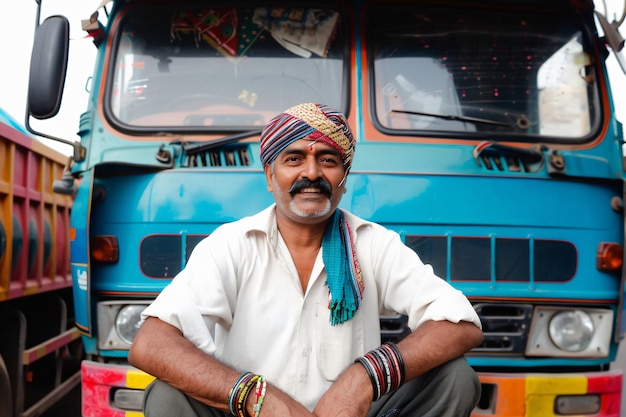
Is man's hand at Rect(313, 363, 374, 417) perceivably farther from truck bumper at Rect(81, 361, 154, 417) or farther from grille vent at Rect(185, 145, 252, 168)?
grille vent at Rect(185, 145, 252, 168)

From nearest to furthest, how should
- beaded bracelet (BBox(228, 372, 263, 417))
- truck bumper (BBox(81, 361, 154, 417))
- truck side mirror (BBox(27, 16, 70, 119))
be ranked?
beaded bracelet (BBox(228, 372, 263, 417))
truck bumper (BBox(81, 361, 154, 417))
truck side mirror (BBox(27, 16, 70, 119))

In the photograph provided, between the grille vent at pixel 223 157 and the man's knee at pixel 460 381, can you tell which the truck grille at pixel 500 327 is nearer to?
the man's knee at pixel 460 381

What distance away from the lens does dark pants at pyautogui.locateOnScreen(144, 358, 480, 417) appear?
1963mm

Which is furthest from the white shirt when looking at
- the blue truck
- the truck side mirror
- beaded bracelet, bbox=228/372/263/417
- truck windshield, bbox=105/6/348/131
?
the truck side mirror

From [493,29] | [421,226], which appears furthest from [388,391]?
[493,29]

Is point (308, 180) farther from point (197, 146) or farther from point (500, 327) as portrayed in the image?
point (500, 327)

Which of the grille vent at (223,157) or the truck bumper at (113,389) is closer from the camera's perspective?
the truck bumper at (113,389)

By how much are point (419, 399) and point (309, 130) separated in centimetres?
91

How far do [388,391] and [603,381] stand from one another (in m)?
1.35

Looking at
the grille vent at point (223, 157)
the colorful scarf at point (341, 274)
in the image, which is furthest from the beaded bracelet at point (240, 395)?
the grille vent at point (223, 157)

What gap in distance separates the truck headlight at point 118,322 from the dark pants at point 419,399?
899 millimetres

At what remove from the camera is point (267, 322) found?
2197 millimetres

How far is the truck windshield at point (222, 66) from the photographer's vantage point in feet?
10.4

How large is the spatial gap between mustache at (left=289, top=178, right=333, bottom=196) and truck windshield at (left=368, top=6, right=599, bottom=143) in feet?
3.24
